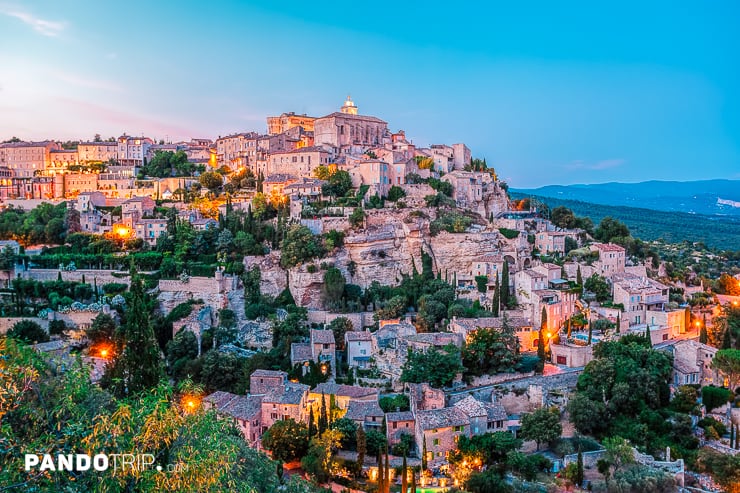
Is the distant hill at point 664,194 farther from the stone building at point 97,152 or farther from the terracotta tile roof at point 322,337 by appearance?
the terracotta tile roof at point 322,337

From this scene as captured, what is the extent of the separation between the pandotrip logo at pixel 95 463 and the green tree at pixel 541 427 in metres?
17.9

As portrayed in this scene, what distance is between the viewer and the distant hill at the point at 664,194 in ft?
403

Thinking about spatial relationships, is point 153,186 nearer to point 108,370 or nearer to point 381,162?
point 381,162

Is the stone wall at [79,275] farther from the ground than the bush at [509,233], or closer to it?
closer to it

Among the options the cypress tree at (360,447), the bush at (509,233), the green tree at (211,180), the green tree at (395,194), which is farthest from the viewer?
the green tree at (211,180)

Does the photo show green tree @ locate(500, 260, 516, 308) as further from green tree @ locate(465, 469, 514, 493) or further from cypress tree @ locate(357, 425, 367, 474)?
cypress tree @ locate(357, 425, 367, 474)

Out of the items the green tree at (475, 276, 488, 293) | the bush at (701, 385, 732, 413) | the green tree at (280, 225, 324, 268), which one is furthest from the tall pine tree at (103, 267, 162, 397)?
the bush at (701, 385, 732, 413)

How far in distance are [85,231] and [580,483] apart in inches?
1363

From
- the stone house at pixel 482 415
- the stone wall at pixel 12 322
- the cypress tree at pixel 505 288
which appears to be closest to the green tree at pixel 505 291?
the cypress tree at pixel 505 288

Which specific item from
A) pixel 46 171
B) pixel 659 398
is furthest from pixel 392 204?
pixel 46 171

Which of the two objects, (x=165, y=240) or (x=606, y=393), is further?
(x=165, y=240)

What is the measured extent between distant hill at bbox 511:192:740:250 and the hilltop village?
1087 inches

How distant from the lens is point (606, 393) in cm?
2570

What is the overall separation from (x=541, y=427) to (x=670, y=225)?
67.0 m
